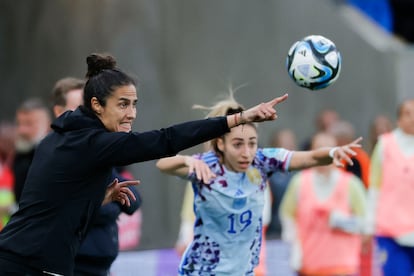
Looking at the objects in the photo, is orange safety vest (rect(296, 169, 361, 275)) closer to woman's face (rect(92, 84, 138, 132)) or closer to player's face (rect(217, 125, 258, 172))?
player's face (rect(217, 125, 258, 172))

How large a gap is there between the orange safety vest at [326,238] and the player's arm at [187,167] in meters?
3.98

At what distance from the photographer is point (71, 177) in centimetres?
550

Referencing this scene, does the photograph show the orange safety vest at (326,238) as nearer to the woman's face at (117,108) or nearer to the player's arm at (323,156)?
the player's arm at (323,156)

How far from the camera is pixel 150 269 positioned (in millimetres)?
11430

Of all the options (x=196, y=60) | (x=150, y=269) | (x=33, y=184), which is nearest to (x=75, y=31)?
(x=196, y=60)

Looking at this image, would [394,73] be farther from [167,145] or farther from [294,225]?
[167,145]

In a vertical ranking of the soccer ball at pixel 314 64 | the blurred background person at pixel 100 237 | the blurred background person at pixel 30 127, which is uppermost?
the blurred background person at pixel 30 127

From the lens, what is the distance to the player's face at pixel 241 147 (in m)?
6.78

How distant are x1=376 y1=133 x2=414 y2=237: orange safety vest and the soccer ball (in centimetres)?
398

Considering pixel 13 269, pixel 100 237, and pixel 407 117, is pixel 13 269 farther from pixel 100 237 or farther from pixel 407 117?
pixel 407 117

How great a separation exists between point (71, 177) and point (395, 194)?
5.22 metres

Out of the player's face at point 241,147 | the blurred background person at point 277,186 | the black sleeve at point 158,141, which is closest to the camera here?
the black sleeve at point 158,141

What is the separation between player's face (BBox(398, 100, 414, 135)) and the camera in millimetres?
10016

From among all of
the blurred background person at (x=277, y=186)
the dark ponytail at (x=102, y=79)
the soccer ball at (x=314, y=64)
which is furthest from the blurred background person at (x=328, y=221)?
the dark ponytail at (x=102, y=79)
